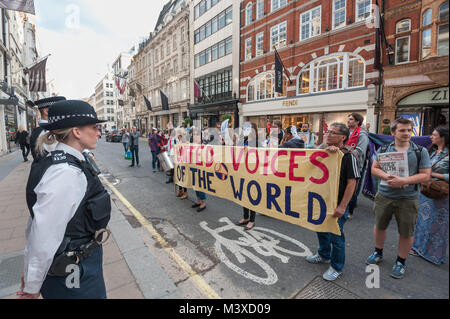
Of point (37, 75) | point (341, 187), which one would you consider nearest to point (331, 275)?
point (341, 187)

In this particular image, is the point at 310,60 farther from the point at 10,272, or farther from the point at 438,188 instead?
the point at 10,272

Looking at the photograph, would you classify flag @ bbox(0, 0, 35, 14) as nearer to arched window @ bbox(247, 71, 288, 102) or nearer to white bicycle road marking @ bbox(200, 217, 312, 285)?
white bicycle road marking @ bbox(200, 217, 312, 285)

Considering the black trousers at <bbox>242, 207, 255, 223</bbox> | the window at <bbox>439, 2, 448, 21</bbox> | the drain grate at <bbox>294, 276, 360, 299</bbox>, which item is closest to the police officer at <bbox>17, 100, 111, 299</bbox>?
the window at <bbox>439, 2, 448, 21</bbox>

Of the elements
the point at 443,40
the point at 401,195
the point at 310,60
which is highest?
the point at 310,60

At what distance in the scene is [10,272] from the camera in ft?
10.1

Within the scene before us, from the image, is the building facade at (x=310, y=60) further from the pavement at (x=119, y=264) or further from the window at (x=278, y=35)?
the pavement at (x=119, y=264)

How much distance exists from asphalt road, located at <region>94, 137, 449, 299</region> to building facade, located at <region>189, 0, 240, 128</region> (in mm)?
18344

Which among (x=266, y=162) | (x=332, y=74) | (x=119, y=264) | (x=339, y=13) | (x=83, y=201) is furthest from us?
(x=332, y=74)

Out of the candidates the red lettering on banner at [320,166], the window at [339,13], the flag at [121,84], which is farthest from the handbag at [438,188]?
the flag at [121,84]

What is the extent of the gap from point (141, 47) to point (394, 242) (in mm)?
53477

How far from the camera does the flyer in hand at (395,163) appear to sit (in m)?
2.54

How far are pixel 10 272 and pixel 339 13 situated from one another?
19733mm
